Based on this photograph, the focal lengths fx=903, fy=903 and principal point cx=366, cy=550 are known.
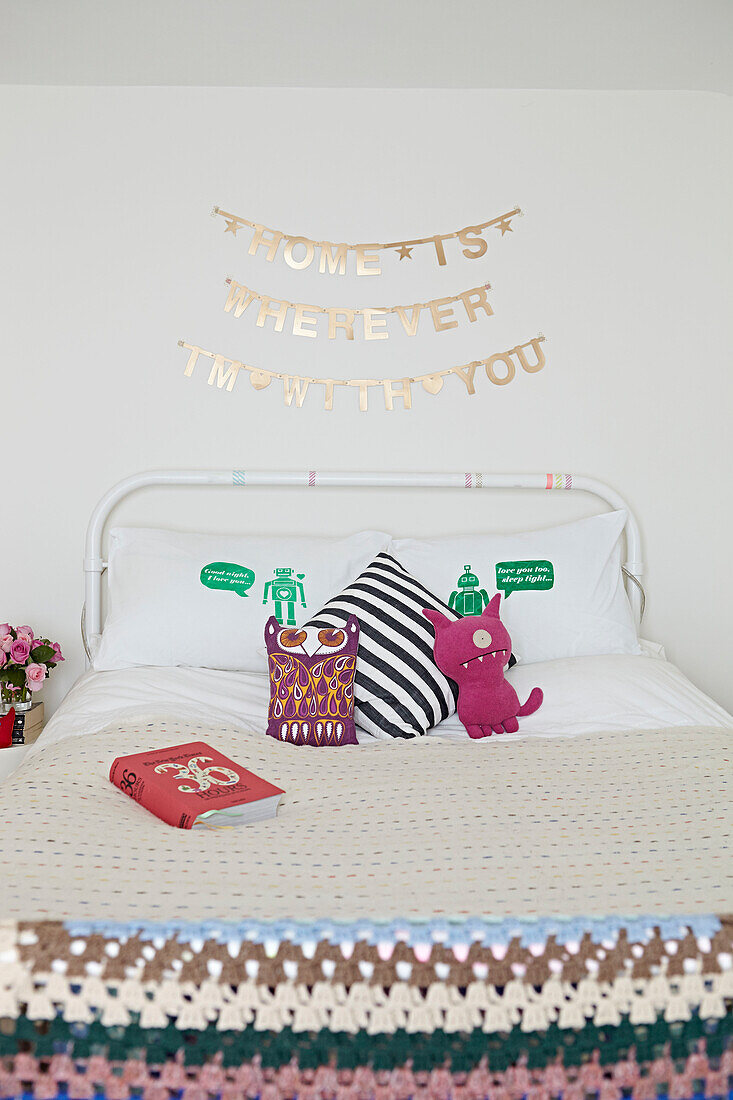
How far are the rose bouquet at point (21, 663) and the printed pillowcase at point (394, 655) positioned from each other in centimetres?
75

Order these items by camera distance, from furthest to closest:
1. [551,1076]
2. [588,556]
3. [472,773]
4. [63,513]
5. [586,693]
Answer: [63,513] < [588,556] < [586,693] < [472,773] < [551,1076]

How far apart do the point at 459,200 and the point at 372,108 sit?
34 centimetres

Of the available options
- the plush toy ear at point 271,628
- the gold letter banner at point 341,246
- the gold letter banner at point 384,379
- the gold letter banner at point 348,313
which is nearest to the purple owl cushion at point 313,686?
the plush toy ear at point 271,628

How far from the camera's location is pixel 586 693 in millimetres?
1912

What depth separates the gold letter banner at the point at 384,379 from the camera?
244 centimetres

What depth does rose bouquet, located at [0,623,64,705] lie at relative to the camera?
7.25ft

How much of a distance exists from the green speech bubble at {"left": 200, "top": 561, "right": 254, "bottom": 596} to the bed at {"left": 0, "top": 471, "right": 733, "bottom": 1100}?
852 millimetres

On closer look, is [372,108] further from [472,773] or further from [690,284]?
[472,773]

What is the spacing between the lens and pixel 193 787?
1325 mm

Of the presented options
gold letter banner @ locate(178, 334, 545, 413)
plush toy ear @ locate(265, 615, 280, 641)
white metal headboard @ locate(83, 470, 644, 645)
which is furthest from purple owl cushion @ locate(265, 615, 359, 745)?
gold letter banner @ locate(178, 334, 545, 413)

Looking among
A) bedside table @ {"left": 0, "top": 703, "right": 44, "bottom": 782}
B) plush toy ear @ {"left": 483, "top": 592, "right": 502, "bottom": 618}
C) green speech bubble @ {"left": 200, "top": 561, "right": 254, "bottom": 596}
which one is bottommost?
bedside table @ {"left": 0, "top": 703, "right": 44, "bottom": 782}

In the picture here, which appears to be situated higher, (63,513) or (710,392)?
(710,392)

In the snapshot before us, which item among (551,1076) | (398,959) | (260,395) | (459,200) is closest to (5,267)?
(260,395)

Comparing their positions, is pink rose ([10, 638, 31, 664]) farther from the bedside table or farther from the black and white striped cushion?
the black and white striped cushion
